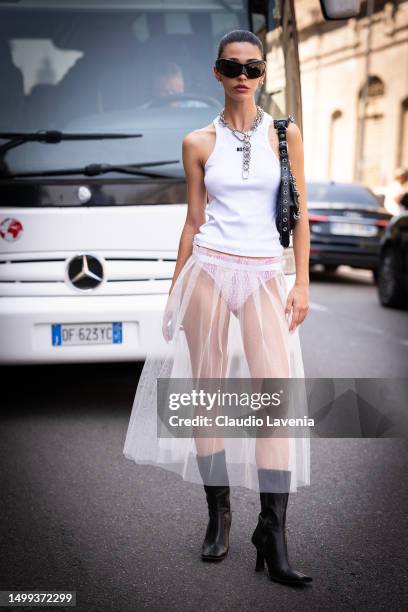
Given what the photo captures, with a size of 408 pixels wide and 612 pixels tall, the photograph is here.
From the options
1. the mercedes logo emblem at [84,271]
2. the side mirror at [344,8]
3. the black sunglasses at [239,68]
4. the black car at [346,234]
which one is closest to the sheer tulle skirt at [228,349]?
the black sunglasses at [239,68]

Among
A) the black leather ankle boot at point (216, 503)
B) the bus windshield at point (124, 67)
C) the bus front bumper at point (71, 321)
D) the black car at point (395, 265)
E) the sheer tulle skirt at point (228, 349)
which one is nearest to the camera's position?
the sheer tulle skirt at point (228, 349)

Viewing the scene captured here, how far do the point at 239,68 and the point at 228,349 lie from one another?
0.97 meters

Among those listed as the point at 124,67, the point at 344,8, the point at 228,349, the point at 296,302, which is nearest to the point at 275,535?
the point at 228,349

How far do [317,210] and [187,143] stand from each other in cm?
993

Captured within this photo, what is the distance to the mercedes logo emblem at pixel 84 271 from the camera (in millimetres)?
4621

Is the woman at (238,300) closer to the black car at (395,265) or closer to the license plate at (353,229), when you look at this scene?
the black car at (395,265)

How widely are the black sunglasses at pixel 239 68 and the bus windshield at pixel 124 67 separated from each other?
1995mm

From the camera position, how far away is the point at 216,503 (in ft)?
9.94

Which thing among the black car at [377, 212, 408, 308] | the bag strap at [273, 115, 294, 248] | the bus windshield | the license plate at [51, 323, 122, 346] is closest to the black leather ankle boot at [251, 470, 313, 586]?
the bag strap at [273, 115, 294, 248]

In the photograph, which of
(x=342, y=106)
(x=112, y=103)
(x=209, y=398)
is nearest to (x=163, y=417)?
(x=209, y=398)

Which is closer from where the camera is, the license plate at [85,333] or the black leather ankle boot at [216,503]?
the black leather ankle boot at [216,503]

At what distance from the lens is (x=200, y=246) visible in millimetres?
2914

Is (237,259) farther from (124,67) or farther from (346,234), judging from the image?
(346,234)

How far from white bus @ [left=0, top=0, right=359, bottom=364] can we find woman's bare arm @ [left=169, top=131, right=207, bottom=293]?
4.77 ft
